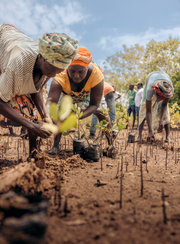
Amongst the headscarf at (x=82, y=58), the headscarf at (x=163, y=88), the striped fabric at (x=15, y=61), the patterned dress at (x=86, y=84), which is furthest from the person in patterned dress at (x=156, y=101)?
the striped fabric at (x=15, y=61)

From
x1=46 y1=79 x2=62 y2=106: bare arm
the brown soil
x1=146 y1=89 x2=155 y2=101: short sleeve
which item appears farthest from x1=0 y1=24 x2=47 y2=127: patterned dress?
x1=146 y1=89 x2=155 y2=101: short sleeve

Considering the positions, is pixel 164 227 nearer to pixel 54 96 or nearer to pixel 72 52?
pixel 72 52

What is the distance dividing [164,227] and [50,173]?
3.05 feet

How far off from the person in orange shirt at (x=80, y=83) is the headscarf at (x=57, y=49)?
1.64 ft

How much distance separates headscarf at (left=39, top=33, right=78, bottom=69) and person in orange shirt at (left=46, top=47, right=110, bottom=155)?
50 cm

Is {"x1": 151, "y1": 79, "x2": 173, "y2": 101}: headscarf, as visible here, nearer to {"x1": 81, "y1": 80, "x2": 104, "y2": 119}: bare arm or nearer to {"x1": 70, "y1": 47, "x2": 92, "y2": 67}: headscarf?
{"x1": 81, "y1": 80, "x2": 104, "y2": 119}: bare arm

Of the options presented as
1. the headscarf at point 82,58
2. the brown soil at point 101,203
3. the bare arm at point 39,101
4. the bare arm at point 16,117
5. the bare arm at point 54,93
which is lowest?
the brown soil at point 101,203

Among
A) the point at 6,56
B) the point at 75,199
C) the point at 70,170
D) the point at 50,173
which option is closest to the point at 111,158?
the point at 70,170

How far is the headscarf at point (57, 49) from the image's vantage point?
150 cm

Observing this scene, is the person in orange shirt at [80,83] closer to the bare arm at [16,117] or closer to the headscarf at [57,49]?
the headscarf at [57,49]

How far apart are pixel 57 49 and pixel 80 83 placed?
3.14ft

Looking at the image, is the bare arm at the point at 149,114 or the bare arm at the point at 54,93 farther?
the bare arm at the point at 149,114

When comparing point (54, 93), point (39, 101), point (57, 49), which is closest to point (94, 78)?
point (54, 93)

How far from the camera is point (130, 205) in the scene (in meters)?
1.09
